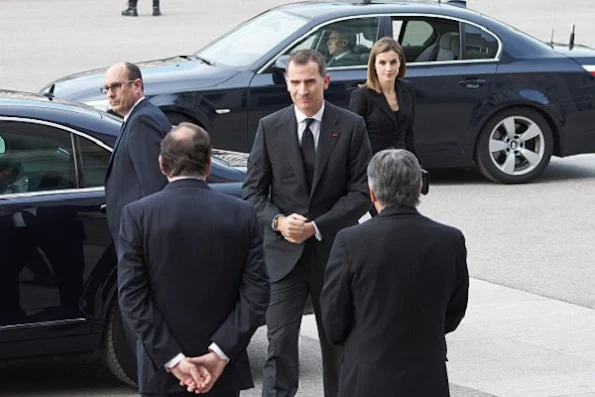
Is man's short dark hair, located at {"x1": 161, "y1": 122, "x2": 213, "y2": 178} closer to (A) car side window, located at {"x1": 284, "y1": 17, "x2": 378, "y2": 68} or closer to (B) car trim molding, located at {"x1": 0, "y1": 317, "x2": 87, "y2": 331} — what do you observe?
(B) car trim molding, located at {"x1": 0, "y1": 317, "x2": 87, "y2": 331}

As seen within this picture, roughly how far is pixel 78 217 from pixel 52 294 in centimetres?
41

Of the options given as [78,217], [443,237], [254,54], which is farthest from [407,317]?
[254,54]

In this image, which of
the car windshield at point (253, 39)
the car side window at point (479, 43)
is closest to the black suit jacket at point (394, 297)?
the car windshield at point (253, 39)

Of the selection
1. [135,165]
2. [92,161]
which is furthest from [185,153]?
[92,161]

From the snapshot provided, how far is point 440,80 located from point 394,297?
28.4 ft

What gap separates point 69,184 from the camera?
7371 mm

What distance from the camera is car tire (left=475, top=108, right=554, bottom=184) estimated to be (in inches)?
539

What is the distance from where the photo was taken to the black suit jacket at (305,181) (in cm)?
658

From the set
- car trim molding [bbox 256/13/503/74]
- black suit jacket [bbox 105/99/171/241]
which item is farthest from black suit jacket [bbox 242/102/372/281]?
car trim molding [bbox 256/13/503/74]

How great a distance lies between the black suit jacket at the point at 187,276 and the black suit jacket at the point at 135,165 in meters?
1.42

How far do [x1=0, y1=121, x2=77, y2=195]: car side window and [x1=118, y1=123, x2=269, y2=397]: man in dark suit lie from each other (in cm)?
240

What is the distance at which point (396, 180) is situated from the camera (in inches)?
196

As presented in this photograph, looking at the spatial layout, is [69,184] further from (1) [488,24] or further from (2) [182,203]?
(1) [488,24]

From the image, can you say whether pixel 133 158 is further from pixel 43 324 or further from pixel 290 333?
Result: pixel 43 324
